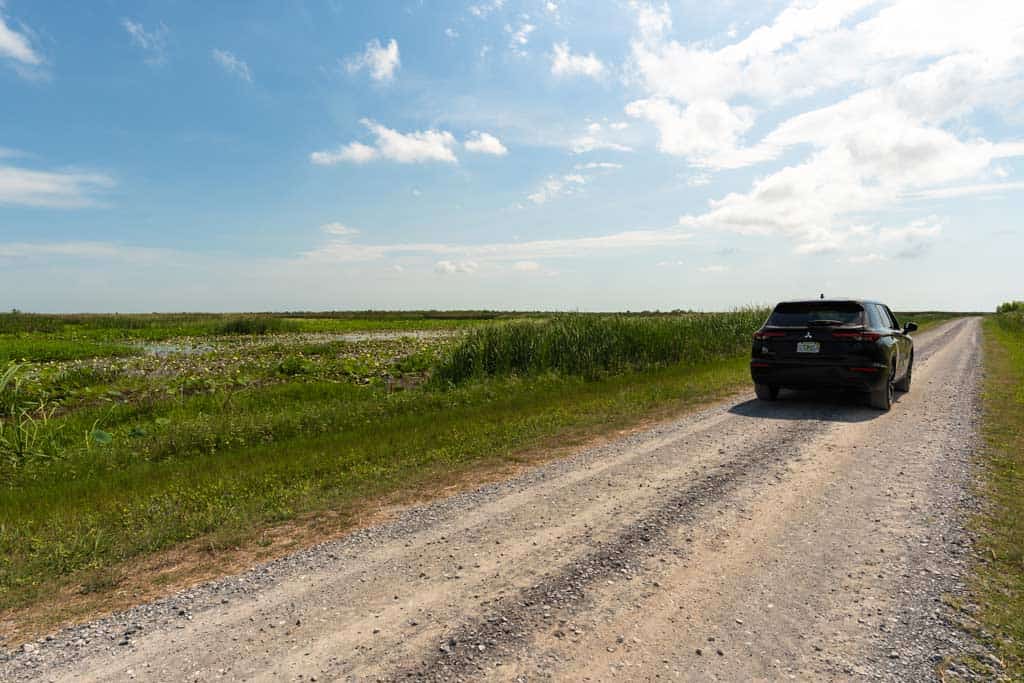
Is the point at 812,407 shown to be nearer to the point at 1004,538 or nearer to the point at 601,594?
the point at 1004,538

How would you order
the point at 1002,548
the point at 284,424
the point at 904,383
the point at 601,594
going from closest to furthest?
the point at 601,594, the point at 1002,548, the point at 284,424, the point at 904,383

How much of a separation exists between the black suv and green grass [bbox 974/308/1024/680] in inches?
68.4

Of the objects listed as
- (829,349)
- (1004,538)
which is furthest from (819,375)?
(1004,538)

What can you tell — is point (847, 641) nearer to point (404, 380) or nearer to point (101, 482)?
point (101, 482)

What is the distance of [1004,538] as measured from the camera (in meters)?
4.59

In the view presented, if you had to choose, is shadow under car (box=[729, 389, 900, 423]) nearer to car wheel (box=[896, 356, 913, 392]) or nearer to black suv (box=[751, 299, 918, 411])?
car wheel (box=[896, 356, 913, 392])

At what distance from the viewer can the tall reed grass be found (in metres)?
17.4

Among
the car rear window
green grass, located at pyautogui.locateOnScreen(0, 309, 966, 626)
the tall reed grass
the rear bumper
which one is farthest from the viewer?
the tall reed grass

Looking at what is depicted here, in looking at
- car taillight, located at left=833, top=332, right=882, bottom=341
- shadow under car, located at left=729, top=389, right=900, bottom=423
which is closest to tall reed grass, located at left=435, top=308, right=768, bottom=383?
shadow under car, located at left=729, top=389, right=900, bottom=423

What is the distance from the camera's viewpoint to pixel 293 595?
393 centimetres

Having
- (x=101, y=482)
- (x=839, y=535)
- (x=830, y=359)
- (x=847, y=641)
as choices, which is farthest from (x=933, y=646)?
(x=101, y=482)

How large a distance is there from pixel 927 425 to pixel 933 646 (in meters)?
7.27

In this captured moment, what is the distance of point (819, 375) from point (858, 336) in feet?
3.13

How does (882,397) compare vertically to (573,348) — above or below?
below
